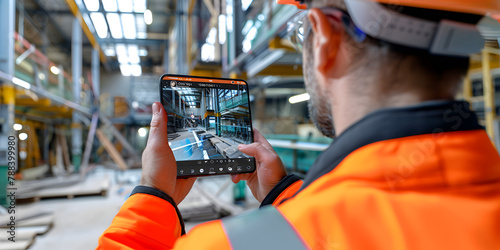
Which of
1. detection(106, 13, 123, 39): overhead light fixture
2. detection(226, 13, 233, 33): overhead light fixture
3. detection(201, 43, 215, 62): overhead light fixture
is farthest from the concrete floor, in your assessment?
detection(226, 13, 233, 33): overhead light fixture

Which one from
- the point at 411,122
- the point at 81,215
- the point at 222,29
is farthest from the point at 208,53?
the point at 411,122

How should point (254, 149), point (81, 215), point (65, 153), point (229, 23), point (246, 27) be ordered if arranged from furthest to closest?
point (65, 153), point (81, 215), point (229, 23), point (246, 27), point (254, 149)

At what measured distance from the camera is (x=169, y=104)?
0.84m

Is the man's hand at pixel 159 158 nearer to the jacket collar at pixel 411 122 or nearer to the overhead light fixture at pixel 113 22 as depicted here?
the jacket collar at pixel 411 122

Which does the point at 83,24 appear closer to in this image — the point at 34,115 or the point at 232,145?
the point at 34,115

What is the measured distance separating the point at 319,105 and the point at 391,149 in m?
0.16

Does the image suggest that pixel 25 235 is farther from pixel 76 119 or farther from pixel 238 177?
pixel 76 119

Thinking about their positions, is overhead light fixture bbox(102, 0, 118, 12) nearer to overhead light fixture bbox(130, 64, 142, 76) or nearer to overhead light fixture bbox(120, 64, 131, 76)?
overhead light fixture bbox(130, 64, 142, 76)

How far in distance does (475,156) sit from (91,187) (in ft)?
24.5

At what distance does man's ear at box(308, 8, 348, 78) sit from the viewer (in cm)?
47

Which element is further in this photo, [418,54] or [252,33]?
[252,33]

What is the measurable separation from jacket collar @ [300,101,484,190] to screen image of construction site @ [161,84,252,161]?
0.45 m

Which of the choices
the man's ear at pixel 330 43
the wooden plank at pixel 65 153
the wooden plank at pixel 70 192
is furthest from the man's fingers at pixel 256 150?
the wooden plank at pixel 65 153

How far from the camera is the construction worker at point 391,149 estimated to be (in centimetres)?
38
